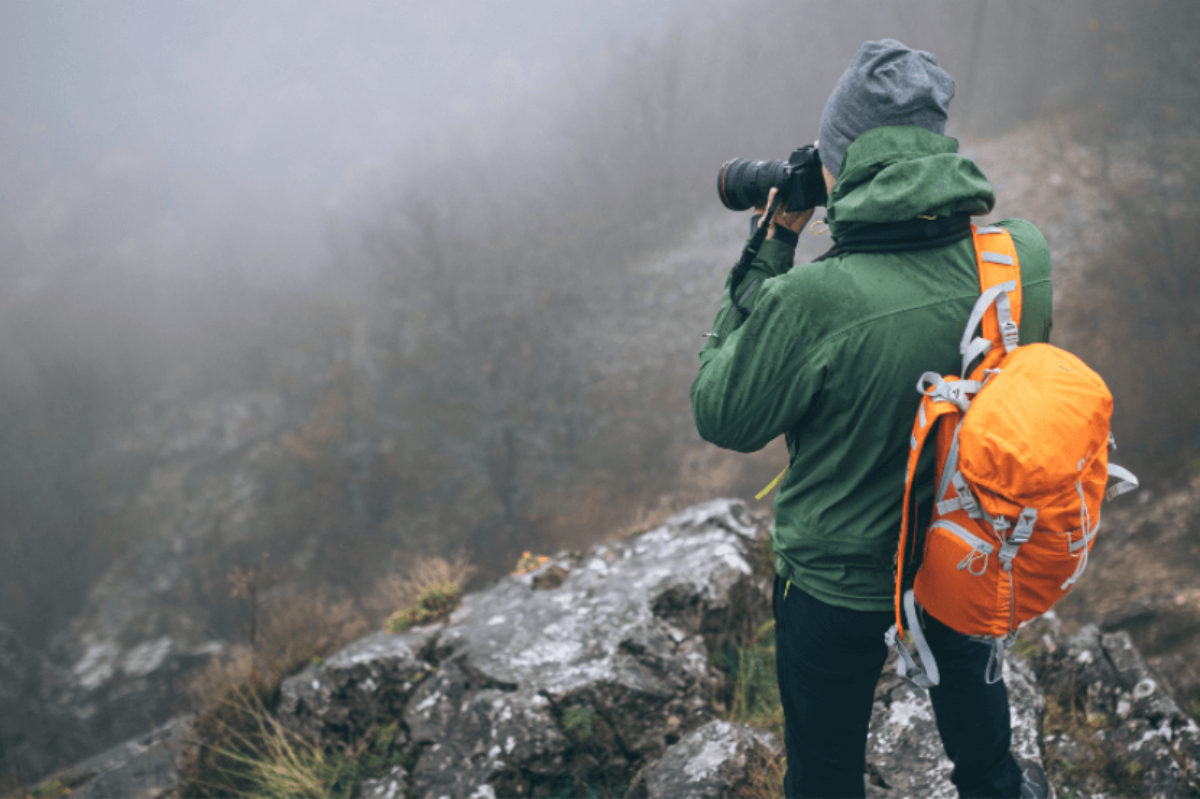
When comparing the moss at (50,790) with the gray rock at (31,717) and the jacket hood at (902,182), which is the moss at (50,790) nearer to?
the jacket hood at (902,182)

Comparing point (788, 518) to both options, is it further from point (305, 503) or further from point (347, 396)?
point (347, 396)

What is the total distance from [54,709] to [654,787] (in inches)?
699

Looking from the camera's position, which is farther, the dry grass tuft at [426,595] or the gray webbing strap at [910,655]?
the dry grass tuft at [426,595]


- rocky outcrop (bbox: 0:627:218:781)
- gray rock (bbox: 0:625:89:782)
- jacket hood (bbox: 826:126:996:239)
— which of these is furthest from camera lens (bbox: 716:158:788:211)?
gray rock (bbox: 0:625:89:782)

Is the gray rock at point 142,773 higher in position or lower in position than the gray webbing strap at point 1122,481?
lower

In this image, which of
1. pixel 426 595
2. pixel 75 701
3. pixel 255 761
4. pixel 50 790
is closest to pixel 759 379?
pixel 255 761

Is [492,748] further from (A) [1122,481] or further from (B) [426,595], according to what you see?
(A) [1122,481]

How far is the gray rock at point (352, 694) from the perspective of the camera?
3.23 metres

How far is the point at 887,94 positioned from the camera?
112 cm

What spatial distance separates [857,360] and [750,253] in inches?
14.6

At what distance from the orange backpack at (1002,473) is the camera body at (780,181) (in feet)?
1.18

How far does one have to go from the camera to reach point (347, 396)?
19844 mm

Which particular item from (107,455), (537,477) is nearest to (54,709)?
(107,455)

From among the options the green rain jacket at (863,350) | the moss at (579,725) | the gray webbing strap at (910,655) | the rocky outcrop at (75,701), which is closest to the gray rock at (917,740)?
the gray webbing strap at (910,655)
